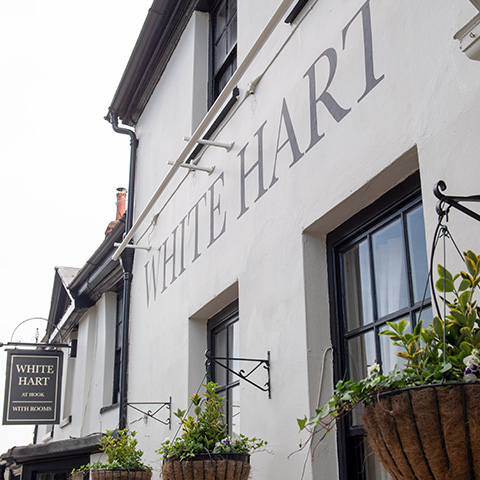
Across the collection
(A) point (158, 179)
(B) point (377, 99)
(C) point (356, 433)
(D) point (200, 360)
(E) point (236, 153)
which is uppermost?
(A) point (158, 179)

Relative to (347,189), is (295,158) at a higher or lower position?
higher

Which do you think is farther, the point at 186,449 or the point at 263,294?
the point at 263,294

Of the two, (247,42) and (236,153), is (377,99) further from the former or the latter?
(247,42)

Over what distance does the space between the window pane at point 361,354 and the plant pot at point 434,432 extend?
4.96ft

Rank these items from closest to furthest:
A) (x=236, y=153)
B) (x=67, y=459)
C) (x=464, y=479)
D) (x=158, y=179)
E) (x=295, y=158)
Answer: (x=464, y=479) → (x=295, y=158) → (x=236, y=153) → (x=158, y=179) → (x=67, y=459)

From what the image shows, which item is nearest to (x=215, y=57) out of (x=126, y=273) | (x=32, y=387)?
(x=126, y=273)

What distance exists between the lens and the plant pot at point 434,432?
194 centimetres

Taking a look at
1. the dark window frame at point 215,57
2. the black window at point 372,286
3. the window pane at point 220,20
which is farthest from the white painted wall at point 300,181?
the window pane at point 220,20

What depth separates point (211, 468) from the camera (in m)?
3.87

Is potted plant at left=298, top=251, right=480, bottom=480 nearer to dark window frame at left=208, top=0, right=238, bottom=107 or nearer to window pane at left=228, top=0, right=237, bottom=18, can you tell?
dark window frame at left=208, top=0, right=238, bottom=107

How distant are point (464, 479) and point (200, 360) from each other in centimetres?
404

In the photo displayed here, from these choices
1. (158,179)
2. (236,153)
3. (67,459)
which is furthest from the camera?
(67,459)

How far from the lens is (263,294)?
457 centimetres

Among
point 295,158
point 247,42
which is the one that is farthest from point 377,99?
point 247,42
